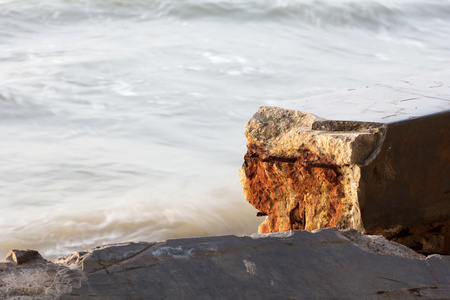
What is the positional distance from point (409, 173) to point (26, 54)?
262 inches

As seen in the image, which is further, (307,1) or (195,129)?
(307,1)

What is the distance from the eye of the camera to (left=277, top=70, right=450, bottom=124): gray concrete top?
1.96 meters

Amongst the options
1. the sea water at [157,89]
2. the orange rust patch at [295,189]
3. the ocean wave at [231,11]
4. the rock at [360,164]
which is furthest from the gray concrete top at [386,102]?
the ocean wave at [231,11]

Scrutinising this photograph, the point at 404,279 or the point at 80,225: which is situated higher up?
the point at 404,279

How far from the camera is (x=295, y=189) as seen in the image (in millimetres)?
2129

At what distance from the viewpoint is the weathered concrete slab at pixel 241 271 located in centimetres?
132

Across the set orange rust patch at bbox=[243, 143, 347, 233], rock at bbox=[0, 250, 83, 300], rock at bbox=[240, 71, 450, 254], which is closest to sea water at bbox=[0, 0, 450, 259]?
orange rust patch at bbox=[243, 143, 347, 233]

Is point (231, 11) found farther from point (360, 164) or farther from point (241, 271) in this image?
point (241, 271)

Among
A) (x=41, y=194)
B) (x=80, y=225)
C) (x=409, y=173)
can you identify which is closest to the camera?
(x=409, y=173)

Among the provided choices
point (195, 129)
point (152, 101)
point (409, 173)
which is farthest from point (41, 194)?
point (409, 173)

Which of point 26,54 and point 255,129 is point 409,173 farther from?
point 26,54

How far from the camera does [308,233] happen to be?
1609mm

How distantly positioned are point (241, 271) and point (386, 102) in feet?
3.21

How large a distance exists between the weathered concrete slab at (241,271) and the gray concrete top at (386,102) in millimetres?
490
